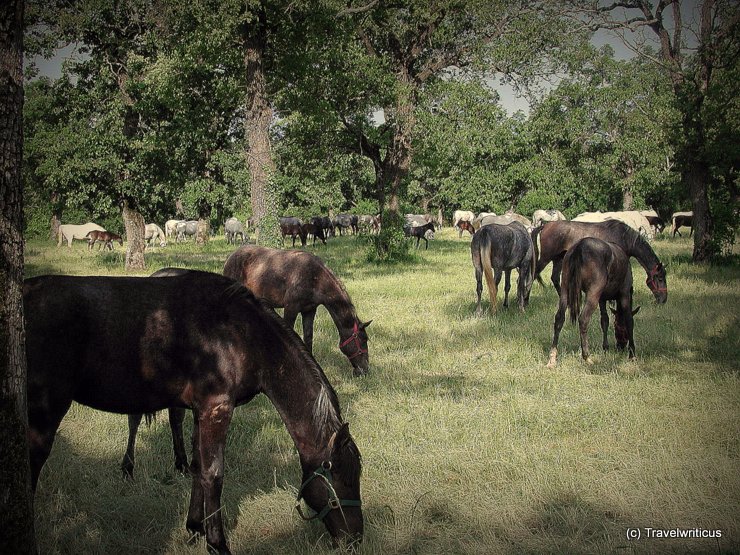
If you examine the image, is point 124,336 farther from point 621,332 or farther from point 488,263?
point 488,263

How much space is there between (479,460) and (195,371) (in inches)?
119

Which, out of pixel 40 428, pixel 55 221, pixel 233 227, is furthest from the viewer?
pixel 55 221

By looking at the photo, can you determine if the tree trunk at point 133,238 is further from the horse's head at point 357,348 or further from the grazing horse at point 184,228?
the grazing horse at point 184,228

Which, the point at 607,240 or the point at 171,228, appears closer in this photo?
the point at 607,240

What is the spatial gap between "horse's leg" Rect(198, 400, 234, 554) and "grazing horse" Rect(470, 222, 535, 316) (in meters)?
10.7

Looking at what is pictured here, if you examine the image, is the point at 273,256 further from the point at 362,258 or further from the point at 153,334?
the point at 362,258

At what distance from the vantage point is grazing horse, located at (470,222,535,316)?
1438cm

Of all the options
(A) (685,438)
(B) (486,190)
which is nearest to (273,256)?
(A) (685,438)

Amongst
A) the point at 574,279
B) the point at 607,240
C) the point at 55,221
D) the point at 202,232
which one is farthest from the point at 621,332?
the point at 55,221

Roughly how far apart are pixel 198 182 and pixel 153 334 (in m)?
22.3

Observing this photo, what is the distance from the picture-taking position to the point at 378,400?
765 centimetres

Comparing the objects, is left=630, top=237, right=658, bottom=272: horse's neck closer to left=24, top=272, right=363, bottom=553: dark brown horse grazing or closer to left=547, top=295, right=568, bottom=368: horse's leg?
left=547, top=295, right=568, bottom=368: horse's leg

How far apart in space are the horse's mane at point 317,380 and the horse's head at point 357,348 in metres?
4.33

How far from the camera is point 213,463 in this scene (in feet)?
13.5
